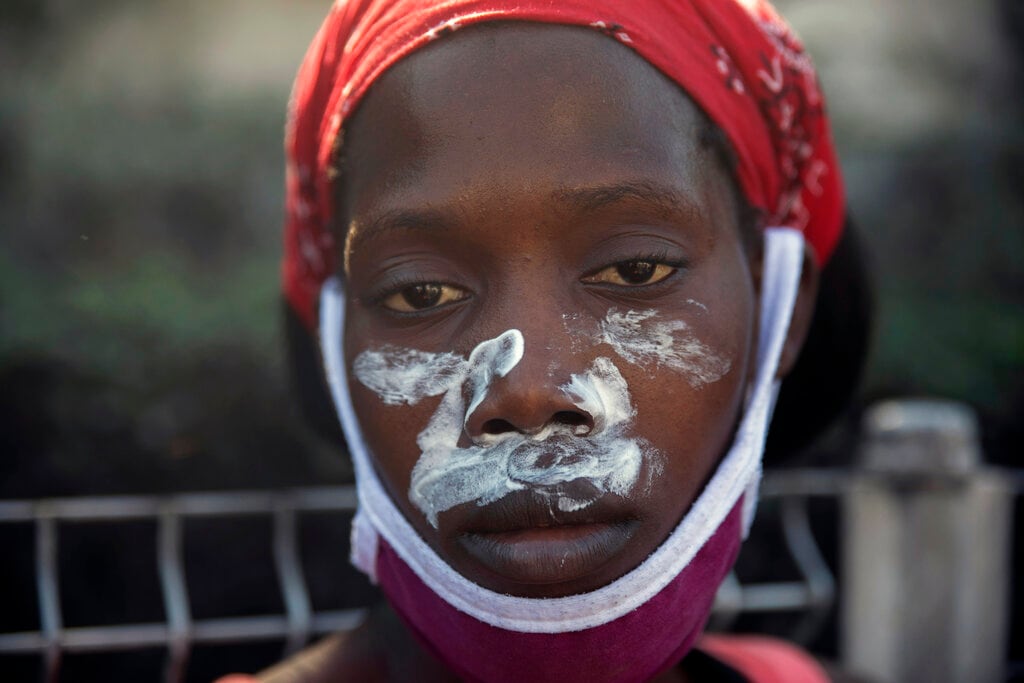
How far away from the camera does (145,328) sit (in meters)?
4.17

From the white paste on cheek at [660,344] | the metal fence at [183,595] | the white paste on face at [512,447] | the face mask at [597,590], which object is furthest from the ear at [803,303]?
the metal fence at [183,595]

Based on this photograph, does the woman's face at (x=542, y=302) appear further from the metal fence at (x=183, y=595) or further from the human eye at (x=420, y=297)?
the metal fence at (x=183, y=595)

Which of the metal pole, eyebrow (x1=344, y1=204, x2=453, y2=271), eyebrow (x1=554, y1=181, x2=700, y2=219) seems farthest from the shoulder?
eyebrow (x1=344, y1=204, x2=453, y2=271)

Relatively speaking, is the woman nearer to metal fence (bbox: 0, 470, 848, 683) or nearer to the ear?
the ear

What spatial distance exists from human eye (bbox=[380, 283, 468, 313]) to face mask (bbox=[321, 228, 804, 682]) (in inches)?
7.1

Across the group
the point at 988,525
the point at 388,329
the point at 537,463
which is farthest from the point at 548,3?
the point at 988,525

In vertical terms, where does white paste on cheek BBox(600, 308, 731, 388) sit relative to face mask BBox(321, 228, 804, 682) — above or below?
above

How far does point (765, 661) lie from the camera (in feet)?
7.88

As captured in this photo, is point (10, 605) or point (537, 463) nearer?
point (537, 463)

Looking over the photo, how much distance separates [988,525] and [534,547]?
78.0 inches

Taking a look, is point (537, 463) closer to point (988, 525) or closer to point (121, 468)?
point (988, 525)

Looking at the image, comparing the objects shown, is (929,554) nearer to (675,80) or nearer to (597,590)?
(597,590)

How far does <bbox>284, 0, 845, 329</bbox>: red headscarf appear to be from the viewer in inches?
66.6

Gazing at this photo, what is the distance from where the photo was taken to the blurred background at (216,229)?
4.12 meters
